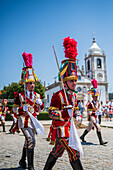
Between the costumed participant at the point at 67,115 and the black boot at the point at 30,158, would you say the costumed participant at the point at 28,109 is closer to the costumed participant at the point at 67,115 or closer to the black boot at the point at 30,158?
the black boot at the point at 30,158

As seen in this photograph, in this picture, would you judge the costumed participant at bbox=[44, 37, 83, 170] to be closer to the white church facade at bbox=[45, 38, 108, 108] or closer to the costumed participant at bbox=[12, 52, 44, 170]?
the costumed participant at bbox=[12, 52, 44, 170]

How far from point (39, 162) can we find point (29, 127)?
3.10 feet

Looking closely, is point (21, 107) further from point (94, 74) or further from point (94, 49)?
point (94, 49)

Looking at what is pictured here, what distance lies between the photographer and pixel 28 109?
16.0 ft

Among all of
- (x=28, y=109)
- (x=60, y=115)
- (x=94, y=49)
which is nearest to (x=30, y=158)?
(x=28, y=109)

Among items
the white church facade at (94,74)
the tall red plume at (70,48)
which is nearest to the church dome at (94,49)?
the white church facade at (94,74)

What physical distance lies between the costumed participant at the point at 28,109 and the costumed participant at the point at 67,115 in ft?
3.41

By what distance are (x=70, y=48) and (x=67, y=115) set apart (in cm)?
124

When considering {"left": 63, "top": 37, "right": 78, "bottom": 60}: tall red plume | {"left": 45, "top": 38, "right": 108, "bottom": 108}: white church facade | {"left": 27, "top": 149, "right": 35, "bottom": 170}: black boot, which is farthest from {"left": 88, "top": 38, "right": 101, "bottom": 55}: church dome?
{"left": 27, "top": 149, "right": 35, "bottom": 170}: black boot

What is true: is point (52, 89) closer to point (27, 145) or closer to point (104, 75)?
point (104, 75)

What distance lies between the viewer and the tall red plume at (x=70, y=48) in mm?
3992

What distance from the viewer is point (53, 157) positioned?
3.50 metres

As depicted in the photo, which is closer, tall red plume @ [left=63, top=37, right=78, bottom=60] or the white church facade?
tall red plume @ [left=63, top=37, right=78, bottom=60]

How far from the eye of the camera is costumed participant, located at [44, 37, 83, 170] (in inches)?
131
